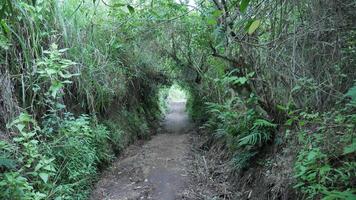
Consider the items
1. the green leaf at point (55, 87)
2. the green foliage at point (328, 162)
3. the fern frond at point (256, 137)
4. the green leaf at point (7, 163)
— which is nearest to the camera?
the green foliage at point (328, 162)

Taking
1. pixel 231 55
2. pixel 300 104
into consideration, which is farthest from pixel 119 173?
pixel 300 104

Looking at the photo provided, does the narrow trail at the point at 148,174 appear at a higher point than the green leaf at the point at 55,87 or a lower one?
lower

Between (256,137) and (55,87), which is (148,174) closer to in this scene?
(256,137)

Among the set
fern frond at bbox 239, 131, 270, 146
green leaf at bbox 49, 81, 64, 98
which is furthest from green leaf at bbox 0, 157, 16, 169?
fern frond at bbox 239, 131, 270, 146

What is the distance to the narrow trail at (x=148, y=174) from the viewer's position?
422 cm

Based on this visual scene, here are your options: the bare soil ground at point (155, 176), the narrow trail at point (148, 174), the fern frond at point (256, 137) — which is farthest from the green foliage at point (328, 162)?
the narrow trail at point (148, 174)

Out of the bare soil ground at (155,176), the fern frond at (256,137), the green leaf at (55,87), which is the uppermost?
the green leaf at (55,87)

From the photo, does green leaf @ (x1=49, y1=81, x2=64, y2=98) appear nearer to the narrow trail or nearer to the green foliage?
the narrow trail

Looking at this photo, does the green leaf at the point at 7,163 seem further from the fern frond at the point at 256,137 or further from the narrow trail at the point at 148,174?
the fern frond at the point at 256,137

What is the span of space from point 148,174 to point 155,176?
0.17 meters

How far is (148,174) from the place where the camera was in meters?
4.95

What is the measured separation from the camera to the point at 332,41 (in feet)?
8.81

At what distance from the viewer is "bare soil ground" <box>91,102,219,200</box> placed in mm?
4203

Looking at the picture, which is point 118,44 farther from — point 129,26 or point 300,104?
point 300,104
